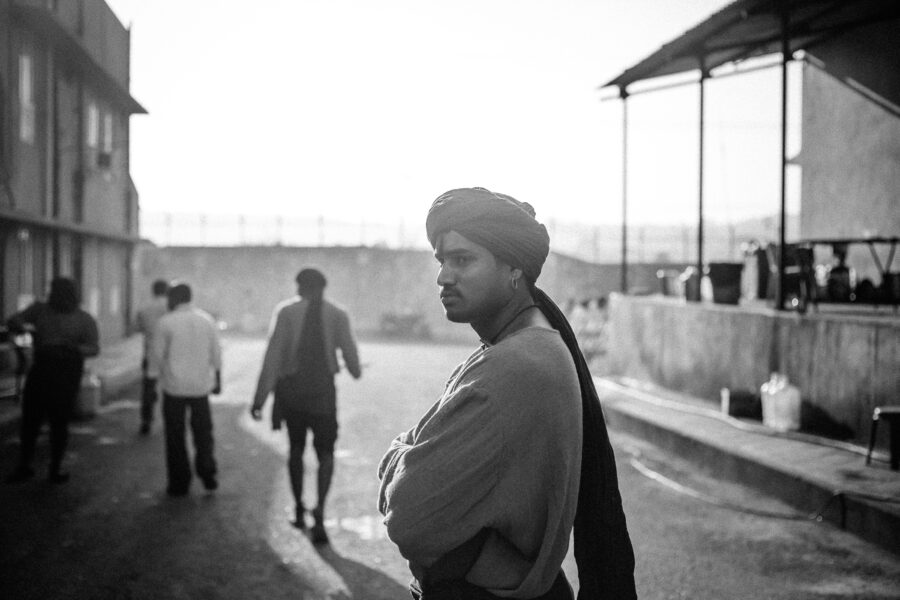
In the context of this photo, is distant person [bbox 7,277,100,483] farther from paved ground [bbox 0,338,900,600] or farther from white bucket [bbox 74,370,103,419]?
white bucket [bbox 74,370,103,419]

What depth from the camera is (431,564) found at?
2195 mm

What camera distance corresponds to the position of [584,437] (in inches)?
92.4

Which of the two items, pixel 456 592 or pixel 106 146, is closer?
pixel 456 592

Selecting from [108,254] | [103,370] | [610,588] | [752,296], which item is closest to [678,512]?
[610,588]

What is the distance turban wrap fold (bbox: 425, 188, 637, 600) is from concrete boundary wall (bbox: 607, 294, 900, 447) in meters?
7.01

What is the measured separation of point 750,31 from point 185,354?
900 centimetres

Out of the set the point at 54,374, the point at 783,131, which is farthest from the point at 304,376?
the point at 783,131

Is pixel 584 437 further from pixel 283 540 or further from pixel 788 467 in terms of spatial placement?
pixel 788 467

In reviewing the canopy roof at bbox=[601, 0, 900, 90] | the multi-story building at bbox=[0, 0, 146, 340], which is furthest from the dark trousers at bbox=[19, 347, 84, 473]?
the canopy roof at bbox=[601, 0, 900, 90]

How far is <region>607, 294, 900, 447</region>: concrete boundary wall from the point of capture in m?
8.71

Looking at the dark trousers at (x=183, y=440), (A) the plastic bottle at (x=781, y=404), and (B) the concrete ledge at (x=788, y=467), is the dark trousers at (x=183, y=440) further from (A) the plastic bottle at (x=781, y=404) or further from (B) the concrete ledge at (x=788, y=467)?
(A) the plastic bottle at (x=781, y=404)

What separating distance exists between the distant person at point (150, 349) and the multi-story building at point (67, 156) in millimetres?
4808

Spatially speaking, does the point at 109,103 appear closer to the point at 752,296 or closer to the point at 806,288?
the point at 752,296

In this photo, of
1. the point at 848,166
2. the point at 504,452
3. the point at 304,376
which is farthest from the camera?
the point at 848,166
